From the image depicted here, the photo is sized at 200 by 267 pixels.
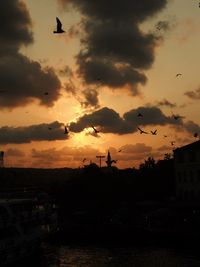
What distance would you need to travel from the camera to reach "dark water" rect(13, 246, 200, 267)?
52844 mm

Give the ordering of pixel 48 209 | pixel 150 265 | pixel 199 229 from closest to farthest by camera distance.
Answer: pixel 150 265
pixel 48 209
pixel 199 229

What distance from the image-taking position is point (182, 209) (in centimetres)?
8088

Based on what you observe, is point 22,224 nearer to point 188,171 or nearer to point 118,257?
point 118,257

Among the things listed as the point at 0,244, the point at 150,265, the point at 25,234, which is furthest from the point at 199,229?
the point at 0,244

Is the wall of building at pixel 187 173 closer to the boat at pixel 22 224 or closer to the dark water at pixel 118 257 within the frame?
the dark water at pixel 118 257

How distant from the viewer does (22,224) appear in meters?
55.7

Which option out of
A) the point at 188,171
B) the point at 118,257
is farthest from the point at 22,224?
the point at 188,171

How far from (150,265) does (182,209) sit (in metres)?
30.3

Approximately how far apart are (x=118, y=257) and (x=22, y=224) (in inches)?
451

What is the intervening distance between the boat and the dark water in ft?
7.90

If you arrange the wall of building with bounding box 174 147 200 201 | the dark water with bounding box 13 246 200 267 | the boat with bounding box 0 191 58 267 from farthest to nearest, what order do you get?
the wall of building with bounding box 174 147 200 201 < the dark water with bounding box 13 246 200 267 < the boat with bounding box 0 191 58 267

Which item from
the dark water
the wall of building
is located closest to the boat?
the dark water

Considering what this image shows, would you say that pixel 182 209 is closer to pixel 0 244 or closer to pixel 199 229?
pixel 199 229

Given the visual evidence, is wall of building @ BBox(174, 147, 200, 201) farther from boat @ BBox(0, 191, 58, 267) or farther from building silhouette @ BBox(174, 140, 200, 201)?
boat @ BBox(0, 191, 58, 267)
